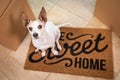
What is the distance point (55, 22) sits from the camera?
6.21ft

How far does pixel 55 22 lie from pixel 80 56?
0.49 m

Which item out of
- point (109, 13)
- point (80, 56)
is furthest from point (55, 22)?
point (109, 13)

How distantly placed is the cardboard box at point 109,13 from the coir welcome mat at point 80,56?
0.31 ft

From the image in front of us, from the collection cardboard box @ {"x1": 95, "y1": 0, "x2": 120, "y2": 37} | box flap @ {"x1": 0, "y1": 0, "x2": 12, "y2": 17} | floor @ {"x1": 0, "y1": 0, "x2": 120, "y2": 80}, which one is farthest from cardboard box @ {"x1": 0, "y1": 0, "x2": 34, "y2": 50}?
cardboard box @ {"x1": 95, "y1": 0, "x2": 120, "y2": 37}

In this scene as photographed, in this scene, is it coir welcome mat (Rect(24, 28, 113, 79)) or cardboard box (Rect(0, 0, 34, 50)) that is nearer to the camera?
cardboard box (Rect(0, 0, 34, 50))

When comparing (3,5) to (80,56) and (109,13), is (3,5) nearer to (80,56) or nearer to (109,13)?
(80,56)

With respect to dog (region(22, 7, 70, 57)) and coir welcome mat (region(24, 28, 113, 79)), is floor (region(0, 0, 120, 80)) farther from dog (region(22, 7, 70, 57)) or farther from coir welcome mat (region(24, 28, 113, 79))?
dog (region(22, 7, 70, 57))

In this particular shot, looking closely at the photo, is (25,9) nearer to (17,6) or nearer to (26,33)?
(17,6)

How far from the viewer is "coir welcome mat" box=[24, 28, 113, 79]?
1591 millimetres

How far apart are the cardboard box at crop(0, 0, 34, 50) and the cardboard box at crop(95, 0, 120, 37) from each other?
689 millimetres

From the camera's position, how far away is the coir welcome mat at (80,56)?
1591 millimetres

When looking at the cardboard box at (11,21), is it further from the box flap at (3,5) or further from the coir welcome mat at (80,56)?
the coir welcome mat at (80,56)

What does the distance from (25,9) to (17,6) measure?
130 mm

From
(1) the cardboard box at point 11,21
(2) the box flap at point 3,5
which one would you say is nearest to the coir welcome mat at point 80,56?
(1) the cardboard box at point 11,21
